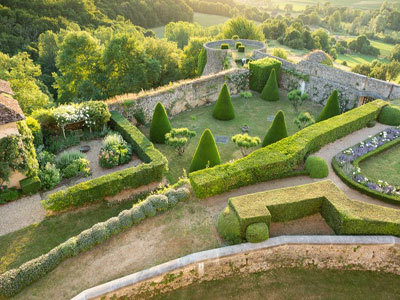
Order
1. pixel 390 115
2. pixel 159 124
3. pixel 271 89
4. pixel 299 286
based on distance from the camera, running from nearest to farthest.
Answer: pixel 299 286 → pixel 390 115 → pixel 159 124 → pixel 271 89

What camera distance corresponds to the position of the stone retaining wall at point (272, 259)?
31.0ft

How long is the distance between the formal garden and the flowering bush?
0.20 ft

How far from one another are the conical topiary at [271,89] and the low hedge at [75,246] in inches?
631

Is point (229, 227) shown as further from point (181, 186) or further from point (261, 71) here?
point (261, 71)

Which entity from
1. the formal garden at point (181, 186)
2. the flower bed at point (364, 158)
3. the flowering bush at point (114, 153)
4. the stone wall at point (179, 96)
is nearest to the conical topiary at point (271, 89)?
the stone wall at point (179, 96)

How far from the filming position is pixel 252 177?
43.4 feet

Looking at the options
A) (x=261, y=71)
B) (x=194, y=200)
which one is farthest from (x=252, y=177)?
(x=261, y=71)

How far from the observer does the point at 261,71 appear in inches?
1038

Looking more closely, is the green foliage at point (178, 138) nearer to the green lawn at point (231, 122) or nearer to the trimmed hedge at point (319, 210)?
the green lawn at point (231, 122)

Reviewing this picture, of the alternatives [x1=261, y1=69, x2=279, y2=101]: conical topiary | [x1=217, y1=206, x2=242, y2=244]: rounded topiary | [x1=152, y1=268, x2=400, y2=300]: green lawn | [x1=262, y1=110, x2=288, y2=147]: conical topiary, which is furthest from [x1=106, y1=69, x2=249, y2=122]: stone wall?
[x1=152, y1=268, x2=400, y2=300]: green lawn

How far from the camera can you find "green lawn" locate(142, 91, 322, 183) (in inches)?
712

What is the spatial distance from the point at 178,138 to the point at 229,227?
813cm

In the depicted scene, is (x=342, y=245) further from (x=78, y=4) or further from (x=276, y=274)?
(x=78, y=4)

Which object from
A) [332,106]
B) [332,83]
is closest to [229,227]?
[332,106]
